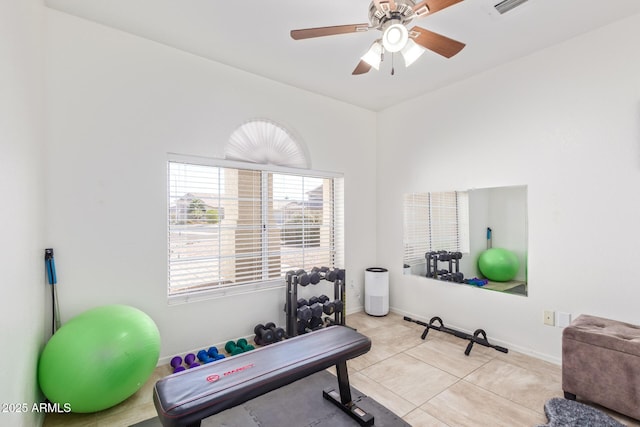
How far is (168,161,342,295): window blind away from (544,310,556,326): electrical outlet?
2.31 m

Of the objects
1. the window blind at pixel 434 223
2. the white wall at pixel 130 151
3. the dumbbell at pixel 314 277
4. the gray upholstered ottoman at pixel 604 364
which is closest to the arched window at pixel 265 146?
the white wall at pixel 130 151

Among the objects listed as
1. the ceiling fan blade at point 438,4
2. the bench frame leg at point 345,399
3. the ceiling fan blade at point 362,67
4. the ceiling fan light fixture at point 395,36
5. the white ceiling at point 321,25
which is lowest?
the bench frame leg at point 345,399

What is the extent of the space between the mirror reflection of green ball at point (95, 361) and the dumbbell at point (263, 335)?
112 cm

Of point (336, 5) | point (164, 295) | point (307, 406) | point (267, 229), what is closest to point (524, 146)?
point (336, 5)

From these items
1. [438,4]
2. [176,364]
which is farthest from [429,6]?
[176,364]

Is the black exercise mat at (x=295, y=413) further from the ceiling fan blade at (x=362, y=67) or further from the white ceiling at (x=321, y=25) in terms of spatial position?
the white ceiling at (x=321, y=25)

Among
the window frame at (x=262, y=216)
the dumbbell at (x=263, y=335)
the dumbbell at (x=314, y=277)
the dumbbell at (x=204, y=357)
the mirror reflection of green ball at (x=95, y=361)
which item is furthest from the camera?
the dumbbell at (x=314, y=277)

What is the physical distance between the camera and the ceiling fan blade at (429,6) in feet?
5.38

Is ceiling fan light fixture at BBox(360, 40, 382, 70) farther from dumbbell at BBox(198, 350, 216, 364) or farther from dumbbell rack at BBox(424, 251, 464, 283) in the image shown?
dumbbell at BBox(198, 350, 216, 364)

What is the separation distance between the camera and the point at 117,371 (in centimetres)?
199

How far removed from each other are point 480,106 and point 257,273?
10.1 feet

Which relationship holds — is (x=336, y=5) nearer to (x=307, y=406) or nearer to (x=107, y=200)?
(x=107, y=200)

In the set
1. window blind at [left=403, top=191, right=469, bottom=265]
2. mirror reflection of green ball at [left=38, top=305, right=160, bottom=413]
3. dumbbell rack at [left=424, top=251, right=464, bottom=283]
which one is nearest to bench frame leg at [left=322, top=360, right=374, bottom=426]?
mirror reflection of green ball at [left=38, top=305, right=160, bottom=413]

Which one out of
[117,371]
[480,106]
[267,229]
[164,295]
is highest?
[480,106]
